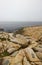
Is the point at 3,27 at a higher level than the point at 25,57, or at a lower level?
higher

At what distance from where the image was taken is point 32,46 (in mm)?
3271

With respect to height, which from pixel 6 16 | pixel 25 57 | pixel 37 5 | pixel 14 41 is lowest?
pixel 25 57

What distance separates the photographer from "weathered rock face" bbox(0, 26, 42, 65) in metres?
2.93

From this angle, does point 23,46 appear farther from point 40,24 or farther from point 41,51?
point 40,24

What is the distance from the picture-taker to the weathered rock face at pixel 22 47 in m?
2.93

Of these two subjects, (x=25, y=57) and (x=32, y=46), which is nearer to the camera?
(x=25, y=57)

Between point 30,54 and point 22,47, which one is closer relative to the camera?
point 30,54

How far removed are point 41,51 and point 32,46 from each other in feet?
0.73

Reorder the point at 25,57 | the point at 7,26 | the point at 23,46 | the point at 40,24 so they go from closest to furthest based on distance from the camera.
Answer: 1. the point at 25,57
2. the point at 23,46
3. the point at 7,26
4. the point at 40,24

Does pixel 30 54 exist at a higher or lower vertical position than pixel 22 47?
lower

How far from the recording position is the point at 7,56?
3.00 m

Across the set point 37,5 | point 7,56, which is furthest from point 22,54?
point 37,5

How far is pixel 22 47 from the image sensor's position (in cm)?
323

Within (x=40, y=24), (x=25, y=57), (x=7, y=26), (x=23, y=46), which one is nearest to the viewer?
(x=25, y=57)
